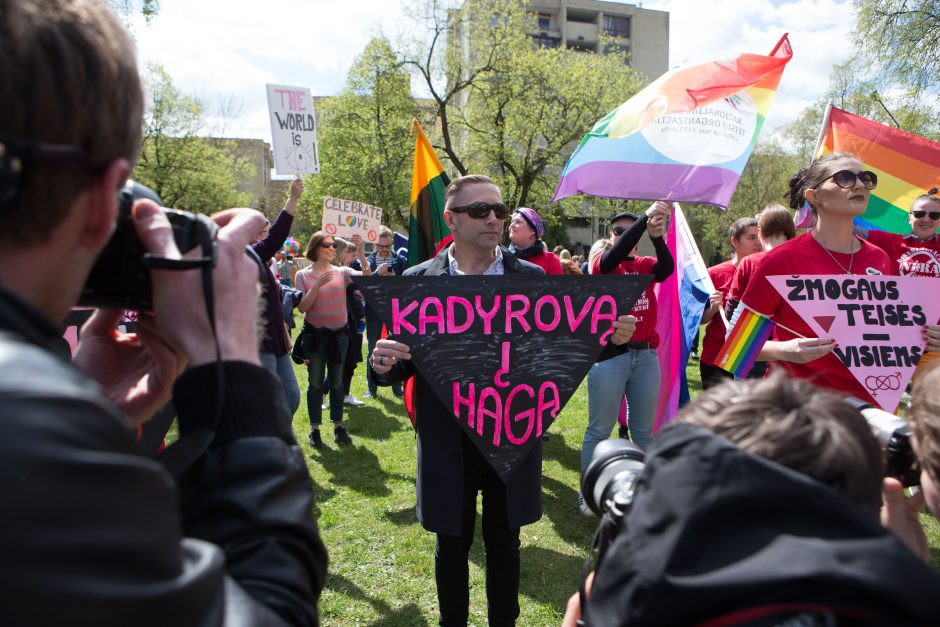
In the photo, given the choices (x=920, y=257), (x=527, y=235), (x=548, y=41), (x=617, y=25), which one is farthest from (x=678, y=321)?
(x=617, y=25)

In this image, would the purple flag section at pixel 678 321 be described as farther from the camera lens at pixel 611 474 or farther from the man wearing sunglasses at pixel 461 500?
the camera lens at pixel 611 474

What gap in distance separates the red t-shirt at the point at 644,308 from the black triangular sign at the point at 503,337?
5.89 ft

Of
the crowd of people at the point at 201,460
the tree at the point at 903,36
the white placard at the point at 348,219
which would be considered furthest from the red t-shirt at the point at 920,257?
the tree at the point at 903,36

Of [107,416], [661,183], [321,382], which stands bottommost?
[321,382]

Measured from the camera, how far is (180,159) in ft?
107

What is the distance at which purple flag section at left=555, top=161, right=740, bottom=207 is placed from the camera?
3.40 metres

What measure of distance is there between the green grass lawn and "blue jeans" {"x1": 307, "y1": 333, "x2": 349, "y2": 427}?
0.35m

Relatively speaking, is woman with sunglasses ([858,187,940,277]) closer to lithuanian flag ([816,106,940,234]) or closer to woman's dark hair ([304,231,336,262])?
lithuanian flag ([816,106,940,234])

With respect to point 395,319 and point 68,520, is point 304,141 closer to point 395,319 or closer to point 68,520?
point 395,319

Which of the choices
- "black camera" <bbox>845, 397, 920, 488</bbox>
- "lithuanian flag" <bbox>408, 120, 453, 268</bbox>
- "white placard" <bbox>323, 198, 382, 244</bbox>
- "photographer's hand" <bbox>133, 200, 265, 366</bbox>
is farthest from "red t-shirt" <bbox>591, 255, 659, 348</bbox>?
"white placard" <bbox>323, 198, 382, 244</bbox>

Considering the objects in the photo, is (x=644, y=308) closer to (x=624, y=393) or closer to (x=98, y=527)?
(x=624, y=393)

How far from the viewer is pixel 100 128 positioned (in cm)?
73

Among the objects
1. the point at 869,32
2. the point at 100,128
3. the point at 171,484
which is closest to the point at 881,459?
the point at 171,484

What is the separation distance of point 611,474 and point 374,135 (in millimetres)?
26971
